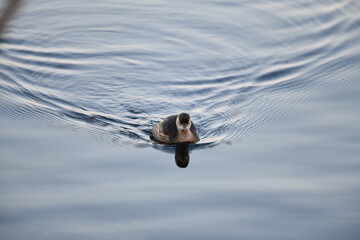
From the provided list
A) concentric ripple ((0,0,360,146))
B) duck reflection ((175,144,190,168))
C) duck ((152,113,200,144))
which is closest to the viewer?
duck reflection ((175,144,190,168))

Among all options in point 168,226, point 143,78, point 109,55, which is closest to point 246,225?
point 168,226

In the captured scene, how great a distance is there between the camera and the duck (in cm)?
1140

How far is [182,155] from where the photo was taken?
440 inches

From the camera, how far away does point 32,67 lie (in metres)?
14.2

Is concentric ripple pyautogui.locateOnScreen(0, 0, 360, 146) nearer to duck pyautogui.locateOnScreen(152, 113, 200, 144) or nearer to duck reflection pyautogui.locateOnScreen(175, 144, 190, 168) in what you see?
duck pyautogui.locateOnScreen(152, 113, 200, 144)

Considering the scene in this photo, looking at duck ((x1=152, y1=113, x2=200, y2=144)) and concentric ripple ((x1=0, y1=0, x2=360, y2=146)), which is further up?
concentric ripple ((x1=0, y1=0, x2=360, y2=146))

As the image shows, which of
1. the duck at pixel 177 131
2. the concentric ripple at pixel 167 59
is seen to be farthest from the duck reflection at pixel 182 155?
the concentric ripple at pixel 167 59

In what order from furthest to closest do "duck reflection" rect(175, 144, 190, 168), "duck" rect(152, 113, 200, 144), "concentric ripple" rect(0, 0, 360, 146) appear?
"concentric ripple" rect(0, 0, 360, 146) < "duck" rect(152, 113, 200, 144) < "duck reflection" rect(175, 144, 190, 168)

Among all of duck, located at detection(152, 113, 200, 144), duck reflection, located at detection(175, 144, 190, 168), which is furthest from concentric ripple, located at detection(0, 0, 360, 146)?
duck reflection, located at detection(175, 144, 190, 168)

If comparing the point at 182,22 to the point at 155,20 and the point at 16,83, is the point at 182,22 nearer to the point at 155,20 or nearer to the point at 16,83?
the point at 155,20

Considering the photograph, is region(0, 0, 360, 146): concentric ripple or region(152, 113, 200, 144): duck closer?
region(152, 113, 200, 144): duck

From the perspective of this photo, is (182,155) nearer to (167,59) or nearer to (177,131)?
(177,131)

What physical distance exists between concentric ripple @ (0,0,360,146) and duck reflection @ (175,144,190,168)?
40 centimetres

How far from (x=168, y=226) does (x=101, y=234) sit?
2.95 feet
